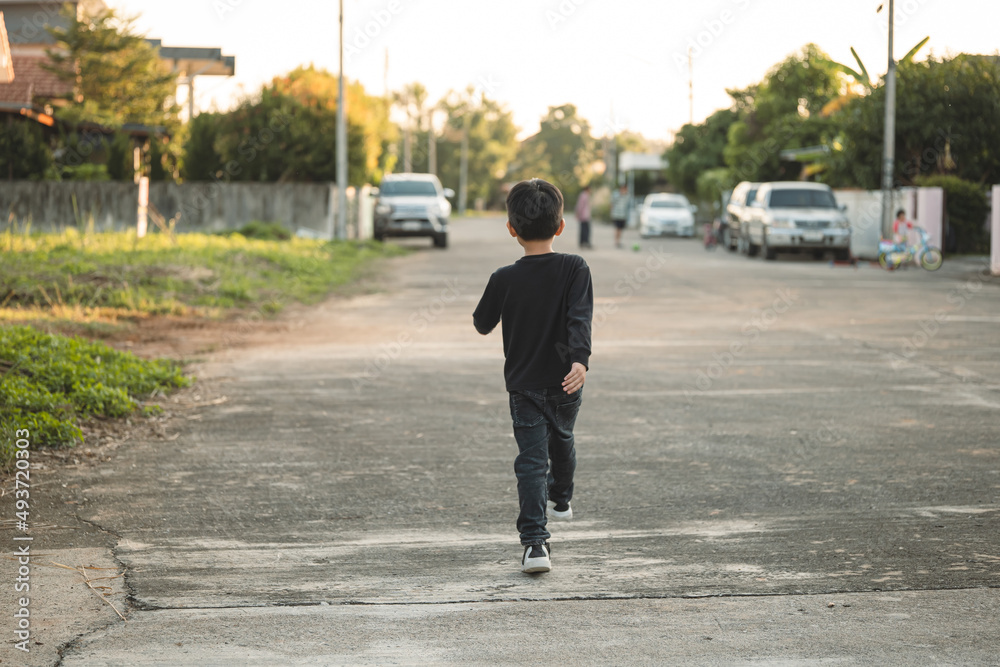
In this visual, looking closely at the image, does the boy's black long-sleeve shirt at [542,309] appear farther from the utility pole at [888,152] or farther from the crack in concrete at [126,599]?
the utility pole at [888,152]

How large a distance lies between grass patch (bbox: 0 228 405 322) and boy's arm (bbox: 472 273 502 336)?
7.72 meters

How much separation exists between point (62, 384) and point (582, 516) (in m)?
3.87

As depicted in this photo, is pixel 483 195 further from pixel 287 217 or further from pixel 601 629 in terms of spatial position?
pixel 601 629

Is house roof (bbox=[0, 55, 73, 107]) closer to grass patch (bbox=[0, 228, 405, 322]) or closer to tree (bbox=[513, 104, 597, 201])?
grass patch (bbox=[0, 228, 405, 322])

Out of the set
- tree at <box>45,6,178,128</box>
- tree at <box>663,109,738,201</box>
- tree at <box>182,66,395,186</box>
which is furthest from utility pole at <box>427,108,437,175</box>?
tree at <box>182,66,395,186</box>

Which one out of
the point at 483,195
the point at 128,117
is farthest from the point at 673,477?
the point at 483,195

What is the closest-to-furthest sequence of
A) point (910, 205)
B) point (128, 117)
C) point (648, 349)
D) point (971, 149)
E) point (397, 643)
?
point (397, 643) < point (648, 349) < point (910, 205) < point (971, 149) < point (128, 117)

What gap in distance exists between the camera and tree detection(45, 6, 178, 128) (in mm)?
32156

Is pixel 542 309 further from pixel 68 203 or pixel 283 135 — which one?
pixel 283 135

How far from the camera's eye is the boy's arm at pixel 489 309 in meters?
4.55

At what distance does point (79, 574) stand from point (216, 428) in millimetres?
2871

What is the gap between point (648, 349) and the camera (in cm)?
1103

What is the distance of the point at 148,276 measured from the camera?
15.1 meters

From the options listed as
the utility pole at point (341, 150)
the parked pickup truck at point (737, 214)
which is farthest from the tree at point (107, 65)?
the parked pickup truck at point (737, 214)
